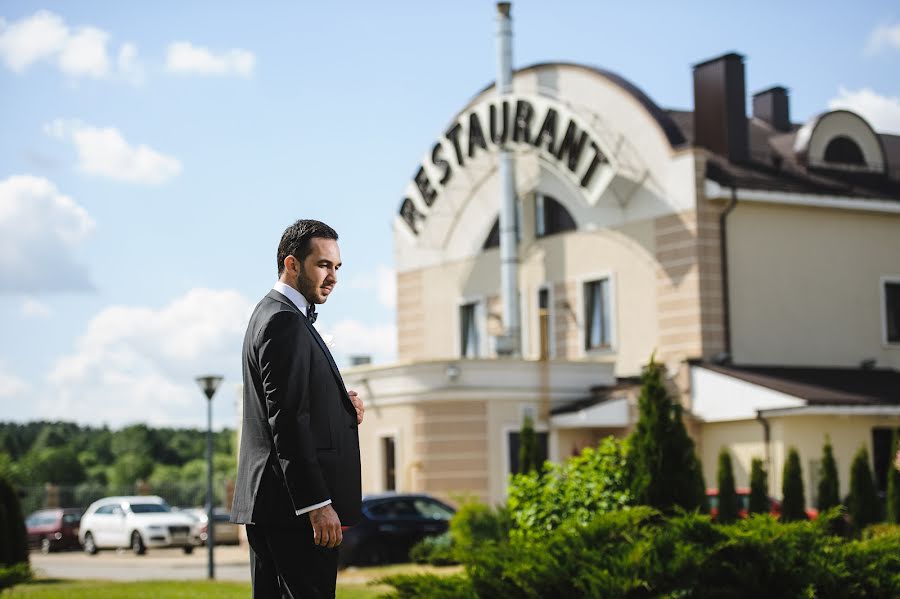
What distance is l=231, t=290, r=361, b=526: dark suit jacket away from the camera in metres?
6.05

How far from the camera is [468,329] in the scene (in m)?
39.8

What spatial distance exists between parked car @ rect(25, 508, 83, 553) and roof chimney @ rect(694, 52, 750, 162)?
84.3ft

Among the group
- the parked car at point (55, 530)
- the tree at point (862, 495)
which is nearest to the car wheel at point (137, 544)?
the parked car at point (55, 530)

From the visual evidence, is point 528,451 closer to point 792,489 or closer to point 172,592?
point 792,489

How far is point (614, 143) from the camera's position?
1353 inches

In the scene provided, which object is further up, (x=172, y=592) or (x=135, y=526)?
(x=172, y=592)

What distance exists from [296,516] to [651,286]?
1106 inches

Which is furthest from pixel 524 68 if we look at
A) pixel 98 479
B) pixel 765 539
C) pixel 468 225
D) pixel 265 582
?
pixel 98 479

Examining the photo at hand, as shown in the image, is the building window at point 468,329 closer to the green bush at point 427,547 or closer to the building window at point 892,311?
the building window at point 892,311

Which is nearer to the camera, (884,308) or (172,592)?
(172,592)

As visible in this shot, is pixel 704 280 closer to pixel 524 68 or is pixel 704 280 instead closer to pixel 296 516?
pixel 524 68

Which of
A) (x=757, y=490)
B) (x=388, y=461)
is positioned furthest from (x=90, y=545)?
(x=757, y=490)

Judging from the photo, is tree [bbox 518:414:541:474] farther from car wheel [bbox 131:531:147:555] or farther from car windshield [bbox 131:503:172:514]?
car windshield [bbox 131:503:172:514]

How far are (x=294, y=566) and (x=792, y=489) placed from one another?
21.2 meters
